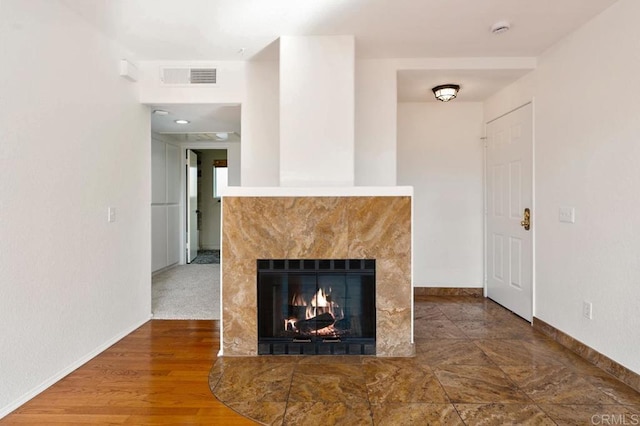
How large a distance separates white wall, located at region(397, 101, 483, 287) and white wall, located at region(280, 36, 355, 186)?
1626 mm

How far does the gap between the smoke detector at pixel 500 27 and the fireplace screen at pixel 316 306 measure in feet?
6.51

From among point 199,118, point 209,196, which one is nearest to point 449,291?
point 199,118

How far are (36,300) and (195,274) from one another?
3.30 meters

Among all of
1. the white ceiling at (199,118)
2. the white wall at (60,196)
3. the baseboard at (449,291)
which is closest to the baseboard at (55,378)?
the white wall at (60,196)

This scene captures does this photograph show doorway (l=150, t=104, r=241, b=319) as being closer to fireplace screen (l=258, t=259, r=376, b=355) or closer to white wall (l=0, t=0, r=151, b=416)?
white wall (l=0, t=0, r=151, b=416)

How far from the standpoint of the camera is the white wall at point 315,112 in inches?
111

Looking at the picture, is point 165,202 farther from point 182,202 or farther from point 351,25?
point 351,25

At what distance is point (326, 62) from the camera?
2.83 meters

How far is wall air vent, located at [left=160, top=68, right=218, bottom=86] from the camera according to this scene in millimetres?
3300

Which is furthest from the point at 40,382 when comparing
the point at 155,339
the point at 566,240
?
the point at 566,240

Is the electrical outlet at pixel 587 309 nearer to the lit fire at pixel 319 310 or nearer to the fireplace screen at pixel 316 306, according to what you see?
the fireplace screen at pixel 316 306

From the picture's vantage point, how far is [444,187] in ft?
14.0

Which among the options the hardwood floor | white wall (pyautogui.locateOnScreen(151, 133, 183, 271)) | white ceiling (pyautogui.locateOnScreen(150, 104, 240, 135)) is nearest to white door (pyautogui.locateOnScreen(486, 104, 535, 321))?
white ceiling (pyautogui.locateOnScreen(150, 104, 240, 135))

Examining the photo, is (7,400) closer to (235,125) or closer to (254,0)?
(254,0)
